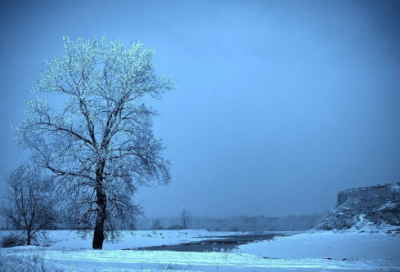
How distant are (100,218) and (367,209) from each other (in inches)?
1044

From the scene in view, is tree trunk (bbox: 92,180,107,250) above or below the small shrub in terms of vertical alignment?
above

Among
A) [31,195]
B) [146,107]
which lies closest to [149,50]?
[146,107]

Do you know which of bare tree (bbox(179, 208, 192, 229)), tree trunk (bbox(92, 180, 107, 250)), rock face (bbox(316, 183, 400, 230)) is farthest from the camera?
bare tree (bbox(179, 208, 192, 229))

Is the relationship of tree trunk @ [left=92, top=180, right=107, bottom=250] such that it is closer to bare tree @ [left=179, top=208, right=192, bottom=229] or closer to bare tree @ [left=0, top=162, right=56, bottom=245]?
bare tree @ [left=0, top=162, right=56, bottom=245]

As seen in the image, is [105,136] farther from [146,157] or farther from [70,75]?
[70,75]

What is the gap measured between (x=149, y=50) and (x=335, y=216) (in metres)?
26.8

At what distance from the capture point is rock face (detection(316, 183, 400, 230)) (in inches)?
1066

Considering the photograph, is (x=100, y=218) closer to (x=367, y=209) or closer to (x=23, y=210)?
(x=23, y=210)

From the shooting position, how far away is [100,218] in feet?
49.2

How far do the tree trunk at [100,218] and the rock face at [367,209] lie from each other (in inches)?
890

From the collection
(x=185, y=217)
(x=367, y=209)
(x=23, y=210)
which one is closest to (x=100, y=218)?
(x=23, y=210)

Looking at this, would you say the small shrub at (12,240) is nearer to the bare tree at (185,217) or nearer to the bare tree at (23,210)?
the bare tree at (23,210)

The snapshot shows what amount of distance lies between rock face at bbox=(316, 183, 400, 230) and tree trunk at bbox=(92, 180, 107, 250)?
890 inches

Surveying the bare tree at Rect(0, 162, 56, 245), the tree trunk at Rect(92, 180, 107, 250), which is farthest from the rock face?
the bare tree at Rect(0, 162, 56, 245)
